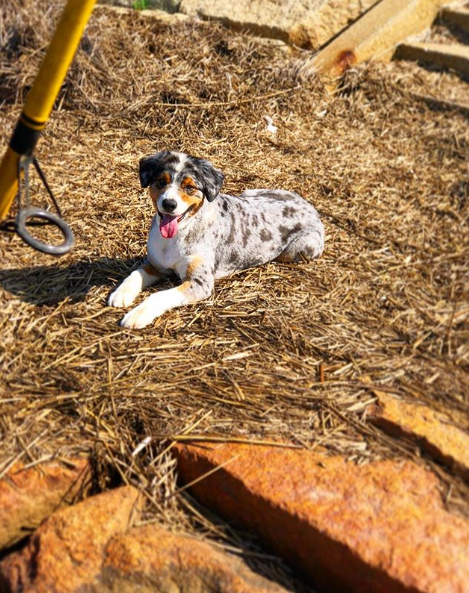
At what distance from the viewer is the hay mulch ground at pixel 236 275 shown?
12.0 ft

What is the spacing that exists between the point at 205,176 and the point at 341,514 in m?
2.39

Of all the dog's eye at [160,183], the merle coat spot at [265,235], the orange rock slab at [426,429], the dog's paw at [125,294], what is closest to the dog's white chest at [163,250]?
the dog's paw at [125,294]

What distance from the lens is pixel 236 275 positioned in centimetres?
516

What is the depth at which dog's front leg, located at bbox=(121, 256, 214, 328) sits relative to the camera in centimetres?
439

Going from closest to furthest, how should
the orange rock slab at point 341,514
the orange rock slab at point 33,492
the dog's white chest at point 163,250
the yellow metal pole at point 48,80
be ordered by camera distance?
the orange rock slab at point 341,514, the yellow metal pole at point 48,80, the orange rock slab at point 33,492, the dog's white chest at point 163,250

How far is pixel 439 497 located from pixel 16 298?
2841 mm

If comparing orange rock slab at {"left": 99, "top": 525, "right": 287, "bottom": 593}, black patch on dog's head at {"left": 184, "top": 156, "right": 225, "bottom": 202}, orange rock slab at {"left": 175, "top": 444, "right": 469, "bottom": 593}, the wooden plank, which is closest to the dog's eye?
black patch on dog's head at {"left": 184, "top": 156, "right": 225, "bottom": 202}

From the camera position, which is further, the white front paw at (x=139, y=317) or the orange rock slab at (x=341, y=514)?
the white front paw at (x=139, y=317)

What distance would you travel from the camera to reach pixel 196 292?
15.3 ft

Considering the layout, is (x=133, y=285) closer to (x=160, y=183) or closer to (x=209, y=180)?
(x=160, y=183)

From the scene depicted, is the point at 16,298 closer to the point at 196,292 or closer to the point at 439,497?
the point at 196,292

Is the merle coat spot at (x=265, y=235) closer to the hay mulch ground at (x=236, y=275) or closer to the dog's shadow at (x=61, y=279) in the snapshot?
the hay mulch ground at (x=236, y=275)

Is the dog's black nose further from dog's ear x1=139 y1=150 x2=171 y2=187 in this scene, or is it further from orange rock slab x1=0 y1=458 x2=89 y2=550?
orange rock slab x1=0 y1=458 x2=89 y2=550

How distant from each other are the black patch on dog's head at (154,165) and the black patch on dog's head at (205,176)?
11cm
